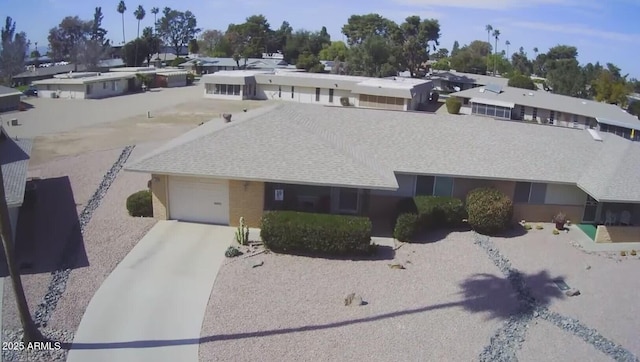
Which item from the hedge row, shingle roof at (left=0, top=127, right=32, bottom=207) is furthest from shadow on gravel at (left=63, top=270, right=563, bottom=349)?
shingle roof at (left=0, top=127, right=32, bottom=207)

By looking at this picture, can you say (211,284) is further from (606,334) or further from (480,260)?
(606,334)

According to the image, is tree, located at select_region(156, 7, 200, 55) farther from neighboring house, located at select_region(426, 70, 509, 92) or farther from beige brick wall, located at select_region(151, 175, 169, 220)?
beige brick wall, located at select_region(151, 175, 169, 220)

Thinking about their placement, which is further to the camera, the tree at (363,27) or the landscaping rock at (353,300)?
the tree at (363,27)

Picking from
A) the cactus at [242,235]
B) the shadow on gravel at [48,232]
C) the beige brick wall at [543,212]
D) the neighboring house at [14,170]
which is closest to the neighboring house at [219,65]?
the neighboring house at [14,170]

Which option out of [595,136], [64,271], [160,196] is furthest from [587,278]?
[64,271]

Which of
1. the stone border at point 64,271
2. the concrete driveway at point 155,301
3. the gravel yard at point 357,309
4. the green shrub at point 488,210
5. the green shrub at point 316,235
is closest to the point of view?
the concrete driveway at point 155,301

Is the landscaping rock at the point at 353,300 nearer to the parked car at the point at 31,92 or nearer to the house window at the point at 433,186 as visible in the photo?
the house window at the point at 433,186
